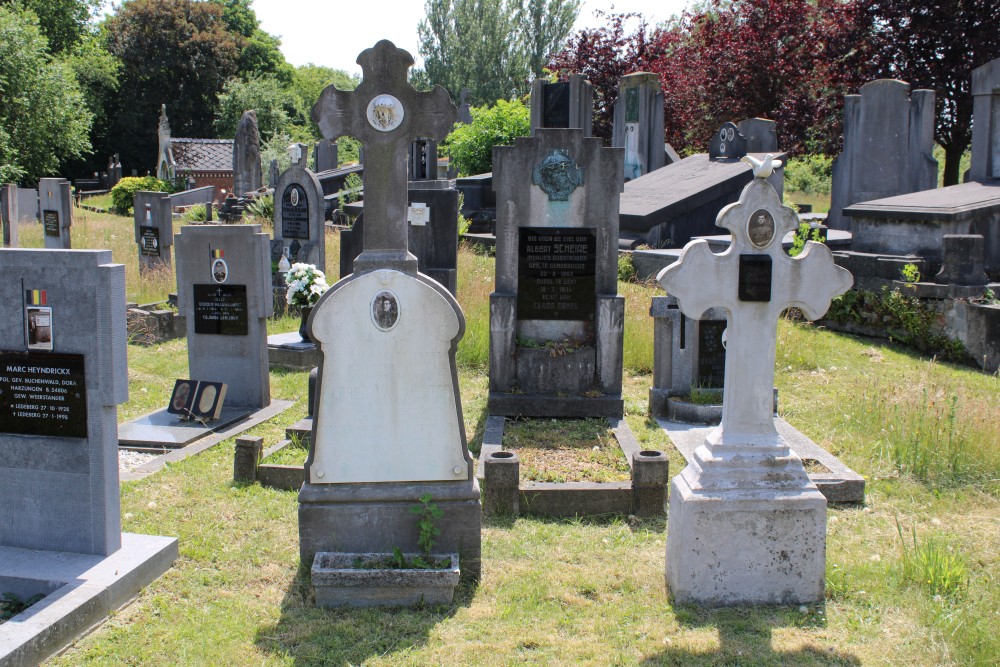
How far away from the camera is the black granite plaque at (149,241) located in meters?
14.6

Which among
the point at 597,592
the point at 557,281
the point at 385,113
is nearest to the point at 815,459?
the point at 597,592

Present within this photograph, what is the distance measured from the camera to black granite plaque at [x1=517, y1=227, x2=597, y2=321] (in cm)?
820

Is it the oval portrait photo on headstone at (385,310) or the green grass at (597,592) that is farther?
the oval portrait photo on headstone at (385,310)

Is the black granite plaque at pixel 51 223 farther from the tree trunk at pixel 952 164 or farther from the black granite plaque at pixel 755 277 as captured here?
the tree trunk at pixel 952 164

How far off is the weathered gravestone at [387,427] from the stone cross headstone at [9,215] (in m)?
13.8

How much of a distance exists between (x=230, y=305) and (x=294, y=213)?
5.01m

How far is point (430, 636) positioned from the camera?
4.22 m

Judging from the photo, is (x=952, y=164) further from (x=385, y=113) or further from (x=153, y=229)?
(x=385, y=113)

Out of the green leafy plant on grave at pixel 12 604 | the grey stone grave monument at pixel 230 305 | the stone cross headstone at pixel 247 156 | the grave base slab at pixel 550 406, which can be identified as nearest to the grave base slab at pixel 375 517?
the green leafy plant on grave at pixel 12 604

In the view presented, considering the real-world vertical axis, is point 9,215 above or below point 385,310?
above

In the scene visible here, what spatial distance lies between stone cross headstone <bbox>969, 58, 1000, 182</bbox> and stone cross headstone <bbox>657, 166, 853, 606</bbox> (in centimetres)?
1021

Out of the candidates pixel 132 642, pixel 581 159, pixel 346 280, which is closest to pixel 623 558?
pixel 346 280

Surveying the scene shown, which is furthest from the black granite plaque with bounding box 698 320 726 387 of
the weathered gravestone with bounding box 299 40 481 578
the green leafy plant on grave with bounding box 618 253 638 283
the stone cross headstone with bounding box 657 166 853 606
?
the green leafy plant on grave with bounding box 618 253 638 283

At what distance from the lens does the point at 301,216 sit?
1310 cm
